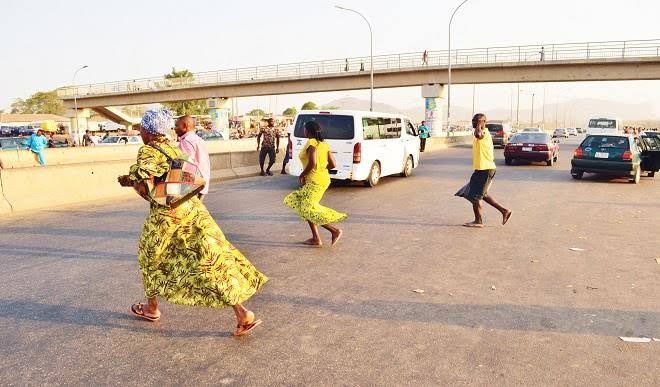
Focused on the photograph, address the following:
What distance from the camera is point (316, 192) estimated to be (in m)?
7.27

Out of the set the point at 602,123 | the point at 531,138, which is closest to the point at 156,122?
the point at 531,138

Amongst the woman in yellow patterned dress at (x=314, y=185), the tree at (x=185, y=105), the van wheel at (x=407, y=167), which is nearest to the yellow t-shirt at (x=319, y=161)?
the woman in yellow patterned dress at (x=314, y=185)

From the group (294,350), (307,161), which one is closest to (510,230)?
(307,161)

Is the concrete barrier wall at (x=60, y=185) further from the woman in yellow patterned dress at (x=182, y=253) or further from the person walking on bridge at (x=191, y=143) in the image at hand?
the woman in yellow patterned dress at (x=182, y=253)

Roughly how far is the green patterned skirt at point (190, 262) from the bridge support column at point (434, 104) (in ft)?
140

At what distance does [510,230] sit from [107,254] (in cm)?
599

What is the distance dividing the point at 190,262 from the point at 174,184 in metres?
0.62

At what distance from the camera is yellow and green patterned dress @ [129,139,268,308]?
13.2ft

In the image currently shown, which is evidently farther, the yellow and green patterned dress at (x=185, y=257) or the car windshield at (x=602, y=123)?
the car windshield at (x=602, y=123)

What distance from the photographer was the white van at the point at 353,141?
12859 mm

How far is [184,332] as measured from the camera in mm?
4281

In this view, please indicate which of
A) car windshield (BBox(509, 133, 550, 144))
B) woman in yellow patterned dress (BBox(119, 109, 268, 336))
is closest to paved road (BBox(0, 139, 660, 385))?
woman in yellow patterned dress (BBox(119, 109, 268, 336))

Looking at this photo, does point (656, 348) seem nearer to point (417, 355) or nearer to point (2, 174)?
point (417, 355)

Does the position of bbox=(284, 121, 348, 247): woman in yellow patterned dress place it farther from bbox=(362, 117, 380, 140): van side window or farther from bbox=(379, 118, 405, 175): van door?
bbox=(379, 118, 405, 175): van door
